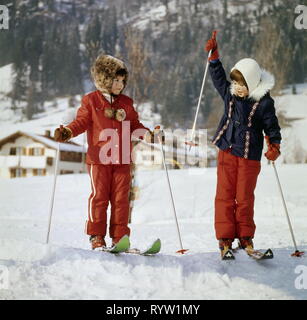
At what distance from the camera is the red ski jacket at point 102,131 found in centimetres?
332

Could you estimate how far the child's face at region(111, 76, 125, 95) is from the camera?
11.4ft

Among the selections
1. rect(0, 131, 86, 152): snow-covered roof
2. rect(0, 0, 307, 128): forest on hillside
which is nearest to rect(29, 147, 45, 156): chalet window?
rect(0, 131, 86, 152): snow-covered roof

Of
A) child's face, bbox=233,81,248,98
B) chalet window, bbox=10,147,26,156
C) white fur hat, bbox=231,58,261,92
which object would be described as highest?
white fur hat, bbox=231,58,261,92

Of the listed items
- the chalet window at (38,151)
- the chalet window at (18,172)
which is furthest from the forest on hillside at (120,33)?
the chalet window at (18,172)

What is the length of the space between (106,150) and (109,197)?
391 millimetres

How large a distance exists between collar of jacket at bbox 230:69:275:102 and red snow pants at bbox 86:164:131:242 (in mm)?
1149

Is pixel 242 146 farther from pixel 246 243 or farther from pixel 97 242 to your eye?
pixel 97 242

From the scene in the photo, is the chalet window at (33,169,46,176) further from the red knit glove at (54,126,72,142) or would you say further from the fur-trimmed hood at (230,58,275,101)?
the fur-trimmed hood at (230,58,275,101)

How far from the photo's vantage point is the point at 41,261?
9.21 ft

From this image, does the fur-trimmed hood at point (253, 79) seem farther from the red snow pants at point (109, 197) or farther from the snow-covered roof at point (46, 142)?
the snow-covered roof at point (46, 142)

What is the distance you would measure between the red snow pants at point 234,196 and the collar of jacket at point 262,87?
0.48 meters

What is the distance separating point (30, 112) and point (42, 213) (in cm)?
3112
